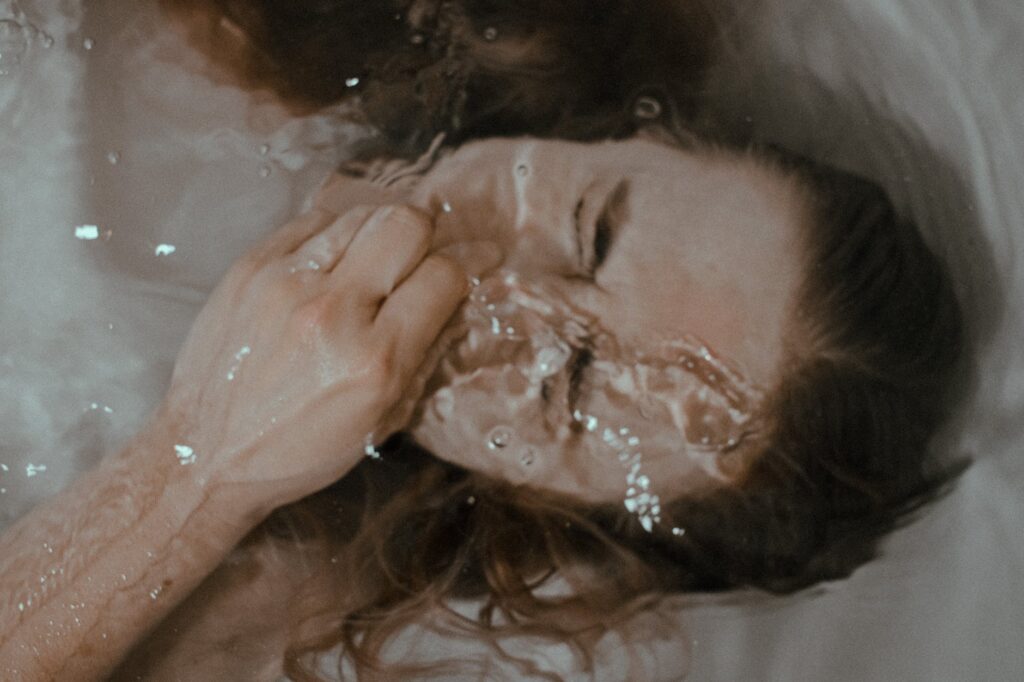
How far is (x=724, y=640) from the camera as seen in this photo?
0.79 metres

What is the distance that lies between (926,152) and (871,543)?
286mm

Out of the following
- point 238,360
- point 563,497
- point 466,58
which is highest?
point 466,58

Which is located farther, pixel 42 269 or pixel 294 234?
pixel 42 269

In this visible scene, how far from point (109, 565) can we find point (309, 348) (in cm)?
18

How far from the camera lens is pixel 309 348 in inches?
23.7

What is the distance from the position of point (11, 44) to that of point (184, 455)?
0.34 m

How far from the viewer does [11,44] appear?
30.8 inches

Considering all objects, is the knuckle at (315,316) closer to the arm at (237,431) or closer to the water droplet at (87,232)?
the arm at (237,431)

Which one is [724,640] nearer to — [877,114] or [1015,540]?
[1015,540]

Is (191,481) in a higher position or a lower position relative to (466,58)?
lower

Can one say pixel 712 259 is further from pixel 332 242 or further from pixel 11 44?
pixel 11 44

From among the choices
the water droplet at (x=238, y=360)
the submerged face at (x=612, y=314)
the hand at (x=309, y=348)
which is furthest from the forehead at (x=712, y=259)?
the water droplet at (x=238, y=360)

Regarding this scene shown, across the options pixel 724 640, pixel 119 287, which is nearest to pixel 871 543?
pixel 724 640

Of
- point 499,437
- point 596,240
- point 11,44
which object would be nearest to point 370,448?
point 499,437
